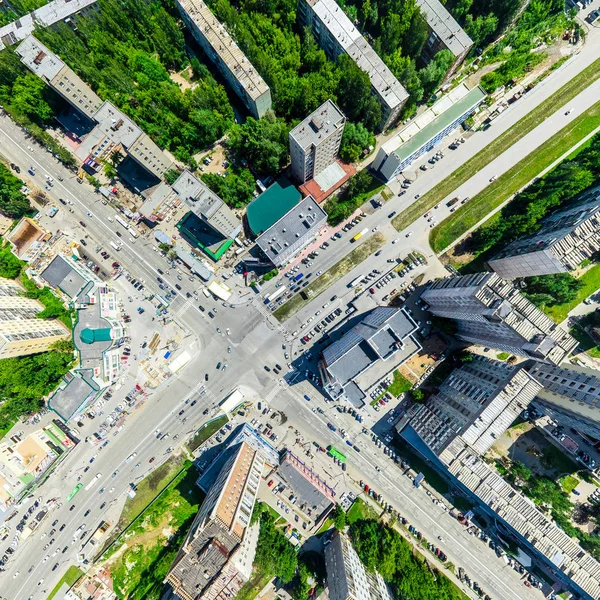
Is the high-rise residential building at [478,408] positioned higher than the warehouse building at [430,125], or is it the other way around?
the warehouse building at [430,125]

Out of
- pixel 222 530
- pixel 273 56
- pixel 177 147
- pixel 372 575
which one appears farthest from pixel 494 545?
pixel 273 56

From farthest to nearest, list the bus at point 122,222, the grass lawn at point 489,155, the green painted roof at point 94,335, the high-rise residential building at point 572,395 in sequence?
the bus at point 122,222
the grass lawn at point 489,155
the green painted roof at point 94,335
the high-rise residential building at point 572,395

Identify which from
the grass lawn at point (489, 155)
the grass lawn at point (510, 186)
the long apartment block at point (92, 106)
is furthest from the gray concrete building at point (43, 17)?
the grass lawn at point (510, 186)

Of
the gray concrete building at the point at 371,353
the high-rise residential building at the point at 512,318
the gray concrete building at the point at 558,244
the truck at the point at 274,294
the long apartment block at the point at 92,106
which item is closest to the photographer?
the high-rise residential building at the point at 512,318

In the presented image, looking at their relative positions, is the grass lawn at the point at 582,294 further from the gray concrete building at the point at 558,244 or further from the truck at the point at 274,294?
the truck at the point at 274,294

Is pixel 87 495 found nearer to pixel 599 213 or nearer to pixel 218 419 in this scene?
pixel 218 419

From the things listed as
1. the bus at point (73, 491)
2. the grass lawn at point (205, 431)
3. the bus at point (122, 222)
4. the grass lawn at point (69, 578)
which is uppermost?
the bus at point (122, 222)

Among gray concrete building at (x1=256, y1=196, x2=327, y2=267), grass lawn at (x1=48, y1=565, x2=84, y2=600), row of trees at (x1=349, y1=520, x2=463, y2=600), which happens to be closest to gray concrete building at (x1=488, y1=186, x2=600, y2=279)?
gray concrete building at (x1=256, y1=196, x2=327, y2=267)

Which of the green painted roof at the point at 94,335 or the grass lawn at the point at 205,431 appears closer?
the green painted roof at the point at 94,335

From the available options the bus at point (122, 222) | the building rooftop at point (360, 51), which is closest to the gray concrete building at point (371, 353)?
the building rooftop at point (360, 51)
